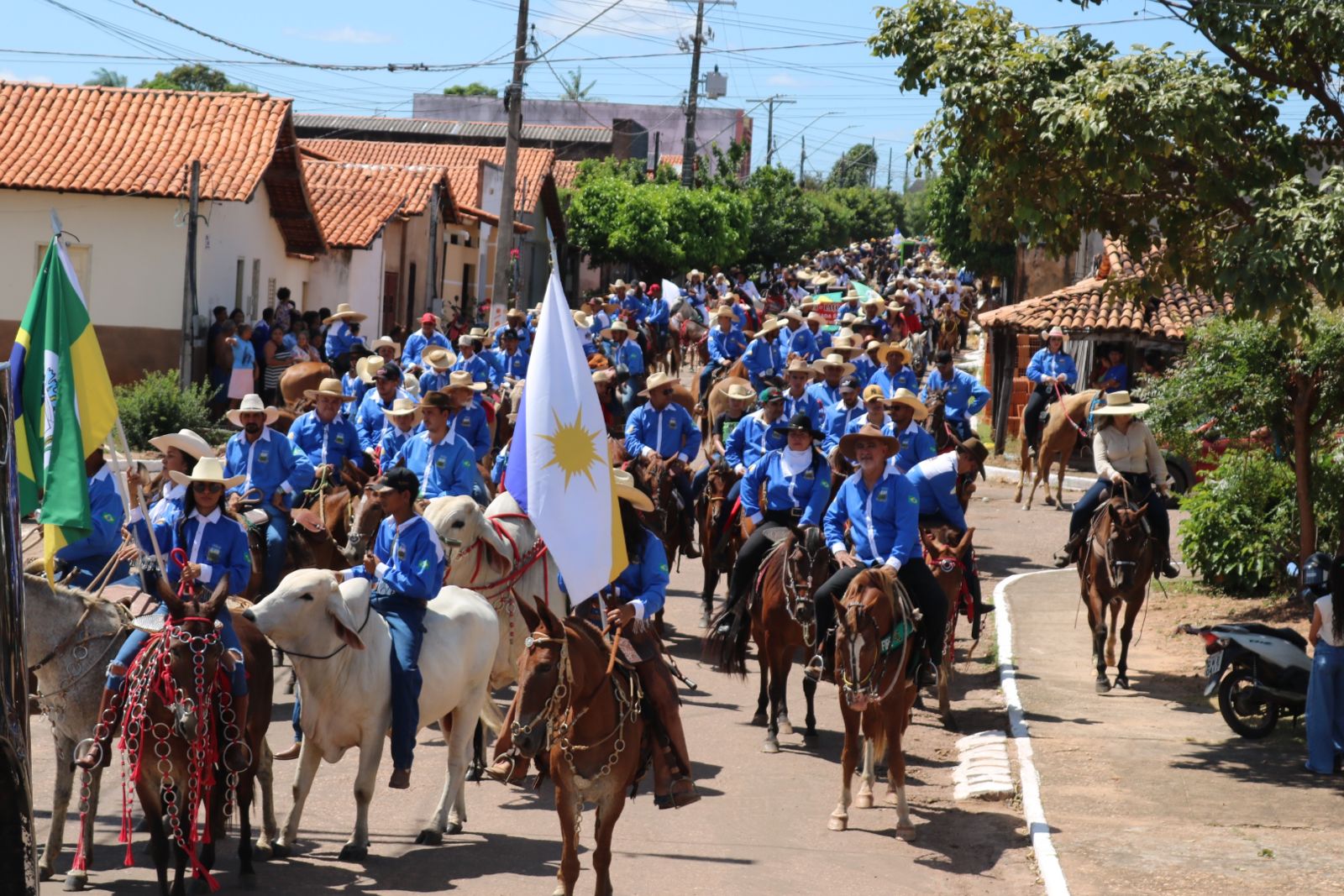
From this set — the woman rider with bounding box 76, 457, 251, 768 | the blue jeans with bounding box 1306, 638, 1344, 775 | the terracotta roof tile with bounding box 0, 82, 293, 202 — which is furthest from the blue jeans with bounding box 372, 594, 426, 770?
the terracotta roof tile with bounding box 0, 82, 293, 202

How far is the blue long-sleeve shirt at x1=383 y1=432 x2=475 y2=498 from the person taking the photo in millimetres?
12812

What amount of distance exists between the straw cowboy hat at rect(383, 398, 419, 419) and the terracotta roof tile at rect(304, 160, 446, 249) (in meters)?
22.7

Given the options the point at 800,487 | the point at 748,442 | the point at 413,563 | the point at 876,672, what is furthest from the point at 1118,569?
the point at 413,563

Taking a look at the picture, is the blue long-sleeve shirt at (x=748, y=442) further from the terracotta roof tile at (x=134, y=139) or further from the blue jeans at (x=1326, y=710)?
the terracotta roof tile at (x=134, y=139)

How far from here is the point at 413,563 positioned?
947 centimetres

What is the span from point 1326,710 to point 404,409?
27.2 ft

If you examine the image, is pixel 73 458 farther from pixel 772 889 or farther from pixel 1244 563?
pixel 1244 563

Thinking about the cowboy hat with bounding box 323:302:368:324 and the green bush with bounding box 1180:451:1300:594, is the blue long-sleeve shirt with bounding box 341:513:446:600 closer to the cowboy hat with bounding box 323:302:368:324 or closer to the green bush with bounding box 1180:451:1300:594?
the green bush with bounding box 1180:451:1300:594

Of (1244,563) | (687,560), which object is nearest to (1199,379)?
(1244,563)

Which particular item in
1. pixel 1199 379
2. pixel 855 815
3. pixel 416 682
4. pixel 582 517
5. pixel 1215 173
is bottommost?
pixel 855 815

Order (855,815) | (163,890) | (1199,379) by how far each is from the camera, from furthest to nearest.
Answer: (1199,379) < (855,815) < (163,890)

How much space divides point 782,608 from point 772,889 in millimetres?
3636

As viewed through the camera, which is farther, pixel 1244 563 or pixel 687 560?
pixel 687 560

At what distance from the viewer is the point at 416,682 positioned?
9.15 m
